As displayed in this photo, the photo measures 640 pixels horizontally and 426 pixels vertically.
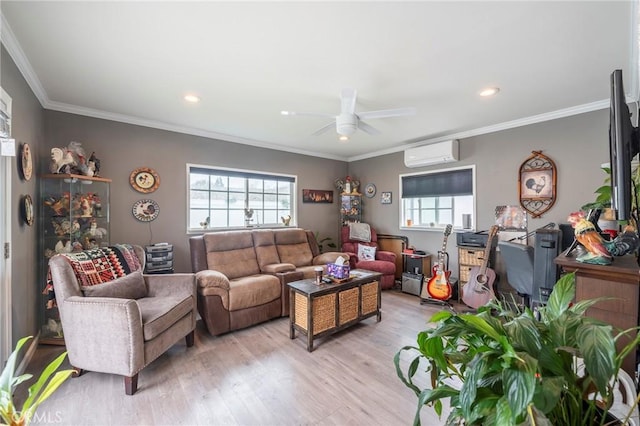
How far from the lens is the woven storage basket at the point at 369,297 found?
2982 mm

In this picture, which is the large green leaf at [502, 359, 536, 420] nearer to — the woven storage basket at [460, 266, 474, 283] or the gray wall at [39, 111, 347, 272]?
the woven storage basket at [460, 266, 474, 283]

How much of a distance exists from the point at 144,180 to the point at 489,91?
13.4ft

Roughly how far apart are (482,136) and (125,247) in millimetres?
4728

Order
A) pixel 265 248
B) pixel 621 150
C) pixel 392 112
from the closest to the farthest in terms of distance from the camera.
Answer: pixel 621 150, pixel 392 112, pixel 265 248

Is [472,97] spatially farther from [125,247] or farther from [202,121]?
[125,247]

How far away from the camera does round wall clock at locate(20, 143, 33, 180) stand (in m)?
2.15

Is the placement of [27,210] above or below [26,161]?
below

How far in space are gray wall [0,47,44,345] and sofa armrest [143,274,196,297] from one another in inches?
34.5

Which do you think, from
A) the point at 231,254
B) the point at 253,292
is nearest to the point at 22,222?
the point at 231,254

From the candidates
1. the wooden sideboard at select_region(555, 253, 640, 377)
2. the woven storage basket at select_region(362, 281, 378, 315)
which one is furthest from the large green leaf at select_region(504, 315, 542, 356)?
the woven storage basket at select_region(362, 281, 378, 315)

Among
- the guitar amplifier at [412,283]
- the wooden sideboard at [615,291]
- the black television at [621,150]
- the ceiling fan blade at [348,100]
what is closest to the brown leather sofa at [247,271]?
the guitar amplifier at [412,283]

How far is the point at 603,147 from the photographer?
2891 mm

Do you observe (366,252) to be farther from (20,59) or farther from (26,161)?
(20,59)

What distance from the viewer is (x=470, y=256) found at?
3.64 meters
